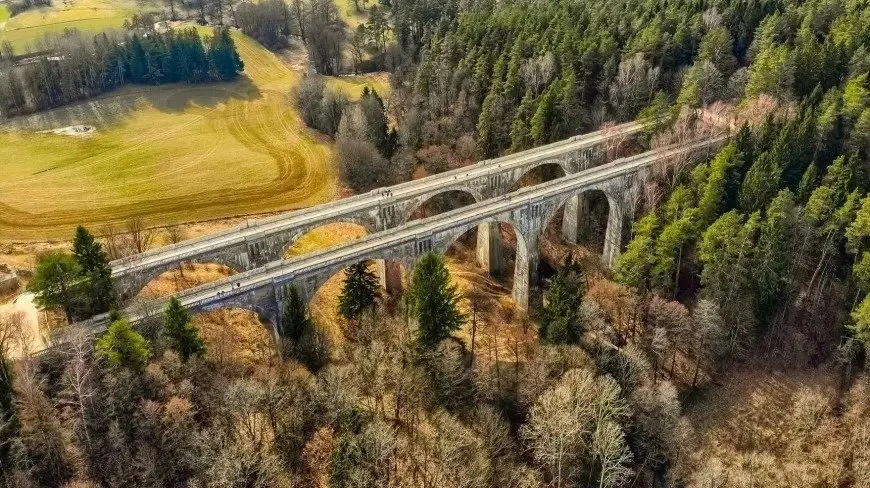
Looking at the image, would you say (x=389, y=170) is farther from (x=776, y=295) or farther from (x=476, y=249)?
(x=776, y=295)

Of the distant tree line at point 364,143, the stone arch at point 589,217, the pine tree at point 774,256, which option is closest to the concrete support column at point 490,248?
the stone arch at point 589,217

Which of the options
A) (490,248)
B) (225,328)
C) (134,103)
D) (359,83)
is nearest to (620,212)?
(490,248)

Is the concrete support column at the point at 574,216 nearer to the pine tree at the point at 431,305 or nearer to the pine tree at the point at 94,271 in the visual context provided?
the pine tree at the point at 431,305

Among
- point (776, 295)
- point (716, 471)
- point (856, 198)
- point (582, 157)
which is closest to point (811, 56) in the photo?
point (856, 198)

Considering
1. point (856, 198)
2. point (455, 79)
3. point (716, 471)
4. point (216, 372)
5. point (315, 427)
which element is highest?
point (455, 79)

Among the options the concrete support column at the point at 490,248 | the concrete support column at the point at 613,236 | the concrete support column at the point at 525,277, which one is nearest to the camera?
the concrete support column at the point at 525,277

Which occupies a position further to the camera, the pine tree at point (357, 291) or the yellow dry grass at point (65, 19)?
the yellow dry grass at point (65, 19)
